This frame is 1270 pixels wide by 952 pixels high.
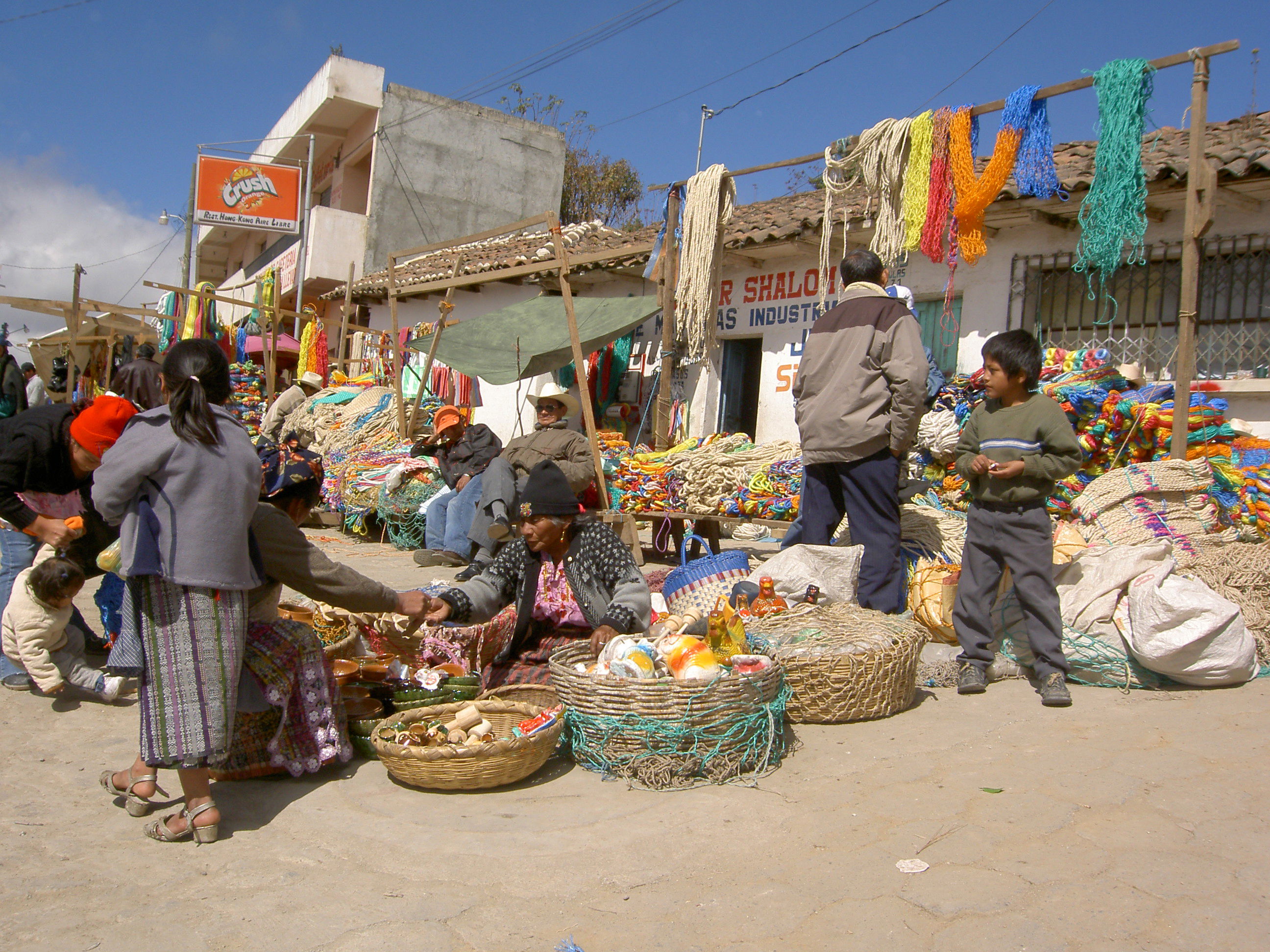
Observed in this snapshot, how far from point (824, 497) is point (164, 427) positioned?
10.8 ft

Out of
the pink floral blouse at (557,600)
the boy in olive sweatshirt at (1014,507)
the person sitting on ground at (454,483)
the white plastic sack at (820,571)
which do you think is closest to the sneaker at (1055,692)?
the boy in olive sweatshirt at (1014,507)

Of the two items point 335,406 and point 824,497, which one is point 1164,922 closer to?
point 824,497

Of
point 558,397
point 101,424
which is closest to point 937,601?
point 558,397

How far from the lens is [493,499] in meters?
6.80

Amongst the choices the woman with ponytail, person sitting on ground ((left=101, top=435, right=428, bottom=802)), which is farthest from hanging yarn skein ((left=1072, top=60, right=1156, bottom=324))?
the woman with ponytail

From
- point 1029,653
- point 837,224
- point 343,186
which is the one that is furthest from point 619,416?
point 343,186

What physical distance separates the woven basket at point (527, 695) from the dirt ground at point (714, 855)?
232 mm

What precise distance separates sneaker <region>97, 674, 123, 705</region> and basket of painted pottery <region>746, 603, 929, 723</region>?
8.92ft

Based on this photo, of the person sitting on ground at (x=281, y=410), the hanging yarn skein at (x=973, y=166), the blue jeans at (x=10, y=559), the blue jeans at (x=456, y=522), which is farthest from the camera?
the person sitting on ground at (x=281, y=410)

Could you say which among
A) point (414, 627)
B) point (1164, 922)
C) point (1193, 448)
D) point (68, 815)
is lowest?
point (68, 815)

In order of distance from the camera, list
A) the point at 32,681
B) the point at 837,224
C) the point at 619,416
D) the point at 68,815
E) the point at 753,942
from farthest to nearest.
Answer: the point at 619,416, the point at 837,224, the point at 32,681, the point at 68,815, the point at 753,942

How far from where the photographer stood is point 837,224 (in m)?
8.03

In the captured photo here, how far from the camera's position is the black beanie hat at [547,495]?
11.4 ft

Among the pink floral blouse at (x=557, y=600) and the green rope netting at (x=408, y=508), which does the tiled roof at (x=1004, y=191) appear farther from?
the pink floral blouse at (x=557, y=600)
